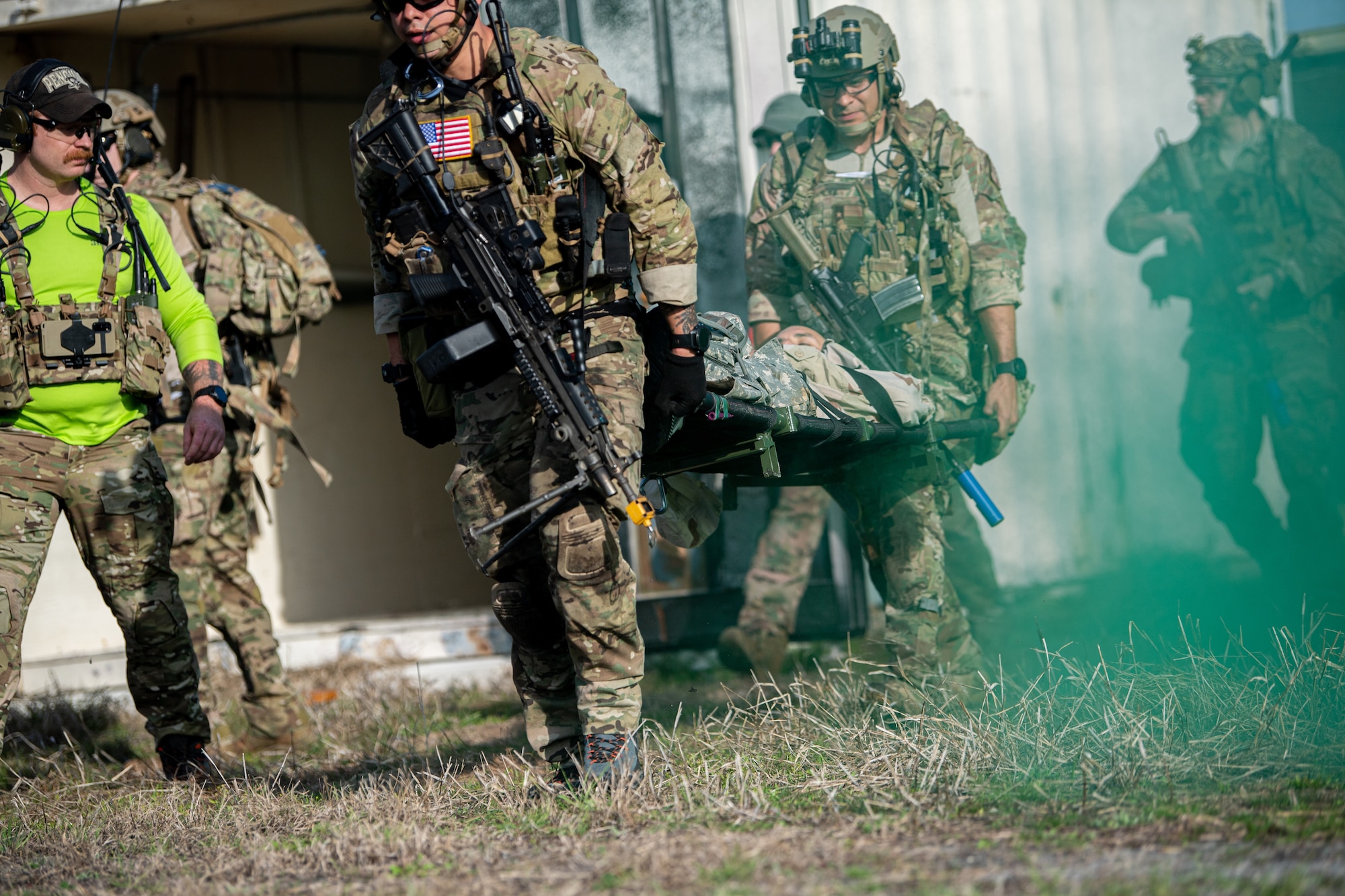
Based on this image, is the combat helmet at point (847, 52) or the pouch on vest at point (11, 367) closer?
the pouch on vest at point (11, 367)

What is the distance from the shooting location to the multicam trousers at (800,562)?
567 cm

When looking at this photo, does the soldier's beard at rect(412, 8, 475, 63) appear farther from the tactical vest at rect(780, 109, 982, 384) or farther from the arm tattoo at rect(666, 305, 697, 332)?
the tactical vest at rect(780, 109, 982, 384)

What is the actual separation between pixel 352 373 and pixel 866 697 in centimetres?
456

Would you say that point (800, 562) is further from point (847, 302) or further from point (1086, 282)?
point (1086, 282)

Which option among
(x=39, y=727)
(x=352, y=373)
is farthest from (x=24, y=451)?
(x=352, y=373)

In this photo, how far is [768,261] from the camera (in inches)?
200

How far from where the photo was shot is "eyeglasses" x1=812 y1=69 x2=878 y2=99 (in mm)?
4898

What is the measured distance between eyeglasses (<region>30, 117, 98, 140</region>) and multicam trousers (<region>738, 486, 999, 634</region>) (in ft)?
10.4

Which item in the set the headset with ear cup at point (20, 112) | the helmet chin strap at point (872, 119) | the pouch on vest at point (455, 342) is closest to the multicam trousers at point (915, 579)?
the helmet chin strap at point (872, 119)

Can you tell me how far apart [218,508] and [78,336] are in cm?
137

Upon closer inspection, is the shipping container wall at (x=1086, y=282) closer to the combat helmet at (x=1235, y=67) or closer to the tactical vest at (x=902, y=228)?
the combat helmet at (x=1235, y=67)

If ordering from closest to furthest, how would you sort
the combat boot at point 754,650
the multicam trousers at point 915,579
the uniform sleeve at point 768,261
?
1. the multicam trousers at point 915,579
2. the uniform sleeve at point 768,261
3. the combat boot at point 754,650

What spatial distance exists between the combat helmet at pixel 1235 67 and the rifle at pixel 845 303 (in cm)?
238

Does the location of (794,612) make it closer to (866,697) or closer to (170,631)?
(866,697)
